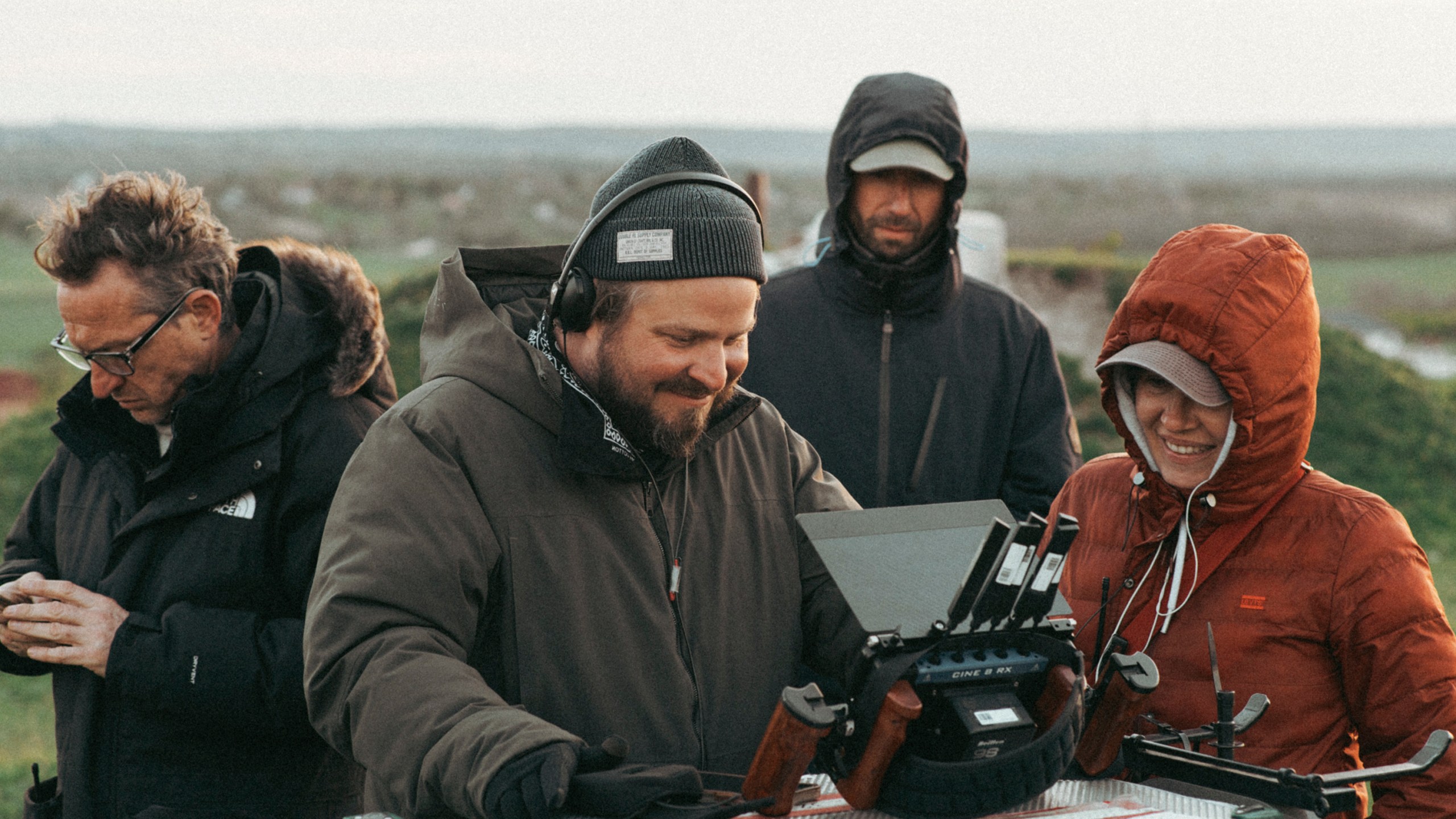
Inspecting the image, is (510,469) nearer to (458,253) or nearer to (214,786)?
(458,253)

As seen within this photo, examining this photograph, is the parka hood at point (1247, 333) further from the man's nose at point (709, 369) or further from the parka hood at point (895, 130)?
the parka hood at point (895, 130)

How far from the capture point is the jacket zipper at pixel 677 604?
6.45 ft

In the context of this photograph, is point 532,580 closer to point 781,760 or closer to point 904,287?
point 781,760

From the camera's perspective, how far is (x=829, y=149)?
3.81 metres

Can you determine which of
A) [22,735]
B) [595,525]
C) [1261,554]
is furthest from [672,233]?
[22,735]

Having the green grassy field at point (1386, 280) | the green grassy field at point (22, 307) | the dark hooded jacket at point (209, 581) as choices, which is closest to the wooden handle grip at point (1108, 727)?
the dark hooded jacket at point (209, 581)

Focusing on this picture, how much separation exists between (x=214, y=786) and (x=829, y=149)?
8.16 ft

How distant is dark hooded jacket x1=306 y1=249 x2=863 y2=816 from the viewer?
5.49 feet

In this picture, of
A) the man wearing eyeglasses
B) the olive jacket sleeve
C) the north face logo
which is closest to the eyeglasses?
the man wearing eyeglasses

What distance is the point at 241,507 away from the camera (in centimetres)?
268

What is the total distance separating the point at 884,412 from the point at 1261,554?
4.45 feet

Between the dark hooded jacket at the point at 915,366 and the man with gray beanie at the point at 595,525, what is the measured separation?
134 centimetres

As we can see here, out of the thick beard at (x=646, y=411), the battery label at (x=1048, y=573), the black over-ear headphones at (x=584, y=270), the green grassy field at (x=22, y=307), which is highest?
the black over-ear headphones at (x=584, y=270)

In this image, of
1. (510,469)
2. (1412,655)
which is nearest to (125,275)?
(510,469)
